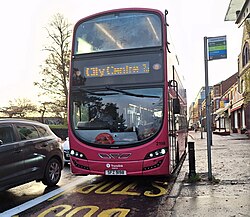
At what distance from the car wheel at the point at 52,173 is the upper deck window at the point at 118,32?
304 cm

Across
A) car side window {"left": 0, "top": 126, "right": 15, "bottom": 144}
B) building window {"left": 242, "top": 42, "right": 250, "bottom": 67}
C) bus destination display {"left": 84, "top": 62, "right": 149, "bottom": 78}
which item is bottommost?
car side window {"left": 0, "top": 126, "right": 15, "bottom": 144}

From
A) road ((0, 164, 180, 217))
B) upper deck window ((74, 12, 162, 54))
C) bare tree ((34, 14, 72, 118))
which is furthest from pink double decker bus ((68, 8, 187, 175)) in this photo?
bare tree ((34, 14, 72, 118))

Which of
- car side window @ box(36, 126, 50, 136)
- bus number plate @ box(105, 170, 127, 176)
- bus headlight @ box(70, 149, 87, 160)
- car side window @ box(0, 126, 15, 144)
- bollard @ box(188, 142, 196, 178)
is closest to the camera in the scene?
car side window @ box(0, 126, 15, 144)

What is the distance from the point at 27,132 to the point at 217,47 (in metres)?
5.47

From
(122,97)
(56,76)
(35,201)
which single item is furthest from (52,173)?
(56,76)

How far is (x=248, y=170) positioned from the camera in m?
9.63

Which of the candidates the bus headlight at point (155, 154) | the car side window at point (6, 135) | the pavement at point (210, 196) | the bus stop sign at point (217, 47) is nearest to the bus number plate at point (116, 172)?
the bus headlight at point (155, 154)

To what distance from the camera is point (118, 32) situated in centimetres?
807

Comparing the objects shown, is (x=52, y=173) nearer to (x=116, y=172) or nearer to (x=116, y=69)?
(x=116, y=172)

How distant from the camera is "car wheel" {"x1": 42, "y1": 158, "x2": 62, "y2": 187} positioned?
26.2ft

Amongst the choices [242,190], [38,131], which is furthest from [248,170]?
[38,131]

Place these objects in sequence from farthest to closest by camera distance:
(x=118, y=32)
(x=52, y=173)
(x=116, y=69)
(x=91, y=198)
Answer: (x=52, y=173) < (x=118, y=32) < (x=116, y=69) < (x=91, y=198)

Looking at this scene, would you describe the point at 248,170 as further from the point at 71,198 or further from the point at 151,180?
the point at 71,198

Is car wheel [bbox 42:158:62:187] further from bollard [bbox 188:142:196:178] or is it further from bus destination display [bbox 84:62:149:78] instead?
bollard [bbox 188:142:196:178]
